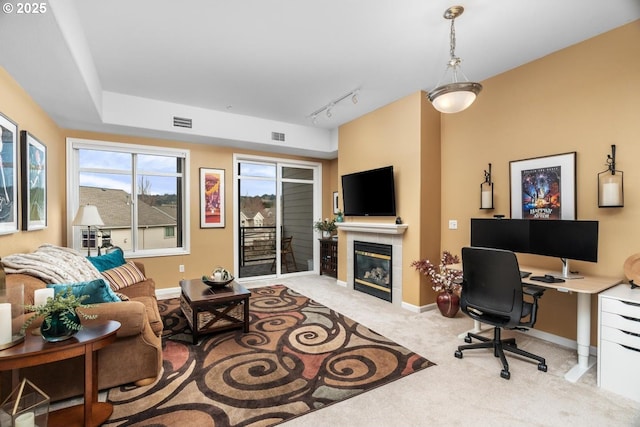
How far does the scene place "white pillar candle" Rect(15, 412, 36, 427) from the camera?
1487 mm

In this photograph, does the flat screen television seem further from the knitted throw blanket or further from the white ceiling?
the knitted throw blanket

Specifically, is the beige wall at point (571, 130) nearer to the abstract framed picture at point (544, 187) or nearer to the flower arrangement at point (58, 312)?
the abstract framed picture at point (544, 187)

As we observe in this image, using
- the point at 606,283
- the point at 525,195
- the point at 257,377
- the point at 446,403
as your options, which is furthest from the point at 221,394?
the point at 525,195

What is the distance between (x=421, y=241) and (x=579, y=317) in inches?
68.6

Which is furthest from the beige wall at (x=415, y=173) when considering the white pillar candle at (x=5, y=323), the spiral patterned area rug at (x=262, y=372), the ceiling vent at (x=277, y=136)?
the white pillar candle at (x=5, y=323)

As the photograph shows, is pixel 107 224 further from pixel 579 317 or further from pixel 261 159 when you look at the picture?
pixel 579 317

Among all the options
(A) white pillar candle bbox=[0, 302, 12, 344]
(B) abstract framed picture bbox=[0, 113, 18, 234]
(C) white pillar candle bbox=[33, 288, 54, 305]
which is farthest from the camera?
(B) abstract framed picture bbox=[0, 113, 18, 234]

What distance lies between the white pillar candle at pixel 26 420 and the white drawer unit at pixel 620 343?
3597mm

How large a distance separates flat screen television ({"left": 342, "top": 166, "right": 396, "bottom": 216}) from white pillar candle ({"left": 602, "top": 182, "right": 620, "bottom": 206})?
218 cm

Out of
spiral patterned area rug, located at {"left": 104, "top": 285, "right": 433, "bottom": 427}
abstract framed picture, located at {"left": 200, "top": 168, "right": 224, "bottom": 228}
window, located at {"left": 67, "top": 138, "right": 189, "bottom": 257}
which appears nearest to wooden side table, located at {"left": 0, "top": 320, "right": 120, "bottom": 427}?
spiral patterned area rug, located at {"left": 104, "top": 285, "right": 433, "bottom": 427}

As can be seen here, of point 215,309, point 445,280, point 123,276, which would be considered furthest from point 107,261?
point 445,280

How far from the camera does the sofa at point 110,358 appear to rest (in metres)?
1.98

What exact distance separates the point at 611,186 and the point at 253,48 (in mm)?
3423

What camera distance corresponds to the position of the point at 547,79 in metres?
3.08
